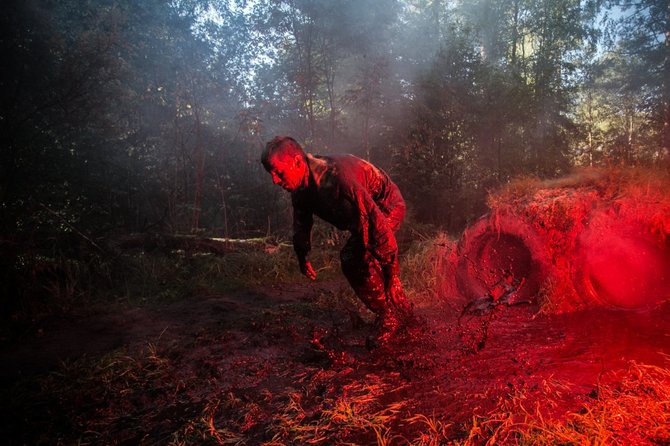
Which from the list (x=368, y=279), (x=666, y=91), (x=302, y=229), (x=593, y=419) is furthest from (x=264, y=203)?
(x=666, y=91)

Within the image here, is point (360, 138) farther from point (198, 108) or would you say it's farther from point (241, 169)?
point (198, 108)

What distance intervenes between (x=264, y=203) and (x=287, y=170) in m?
7.55

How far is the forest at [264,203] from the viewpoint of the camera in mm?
2184

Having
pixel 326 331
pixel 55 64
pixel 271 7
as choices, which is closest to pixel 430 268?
pixel 326 331

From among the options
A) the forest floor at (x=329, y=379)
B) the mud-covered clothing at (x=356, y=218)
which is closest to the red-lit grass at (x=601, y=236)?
the forest floor at (x=329, y=379)

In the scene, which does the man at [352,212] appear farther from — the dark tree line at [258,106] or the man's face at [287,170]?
the dark tree line at [258,106]

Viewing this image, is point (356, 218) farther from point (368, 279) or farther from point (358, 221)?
point (368, 279)

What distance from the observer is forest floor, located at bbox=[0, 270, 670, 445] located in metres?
1.89

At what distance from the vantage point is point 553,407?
6.29 ft

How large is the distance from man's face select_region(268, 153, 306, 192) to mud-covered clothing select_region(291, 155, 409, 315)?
98mm

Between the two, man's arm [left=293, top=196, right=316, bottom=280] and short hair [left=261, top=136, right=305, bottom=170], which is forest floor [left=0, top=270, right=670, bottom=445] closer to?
man's arm [left=293, top=196, right=316, bottom=280]

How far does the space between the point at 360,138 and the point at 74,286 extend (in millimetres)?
8627

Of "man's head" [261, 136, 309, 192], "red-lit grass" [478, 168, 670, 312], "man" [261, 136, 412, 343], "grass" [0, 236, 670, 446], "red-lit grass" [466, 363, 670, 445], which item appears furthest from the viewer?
"red-lit grass" [478, 168, 670, 312]

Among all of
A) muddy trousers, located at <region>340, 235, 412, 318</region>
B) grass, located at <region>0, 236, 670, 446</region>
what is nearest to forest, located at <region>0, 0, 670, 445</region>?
grass, located at <region>0, 236, 670, 446</region>
